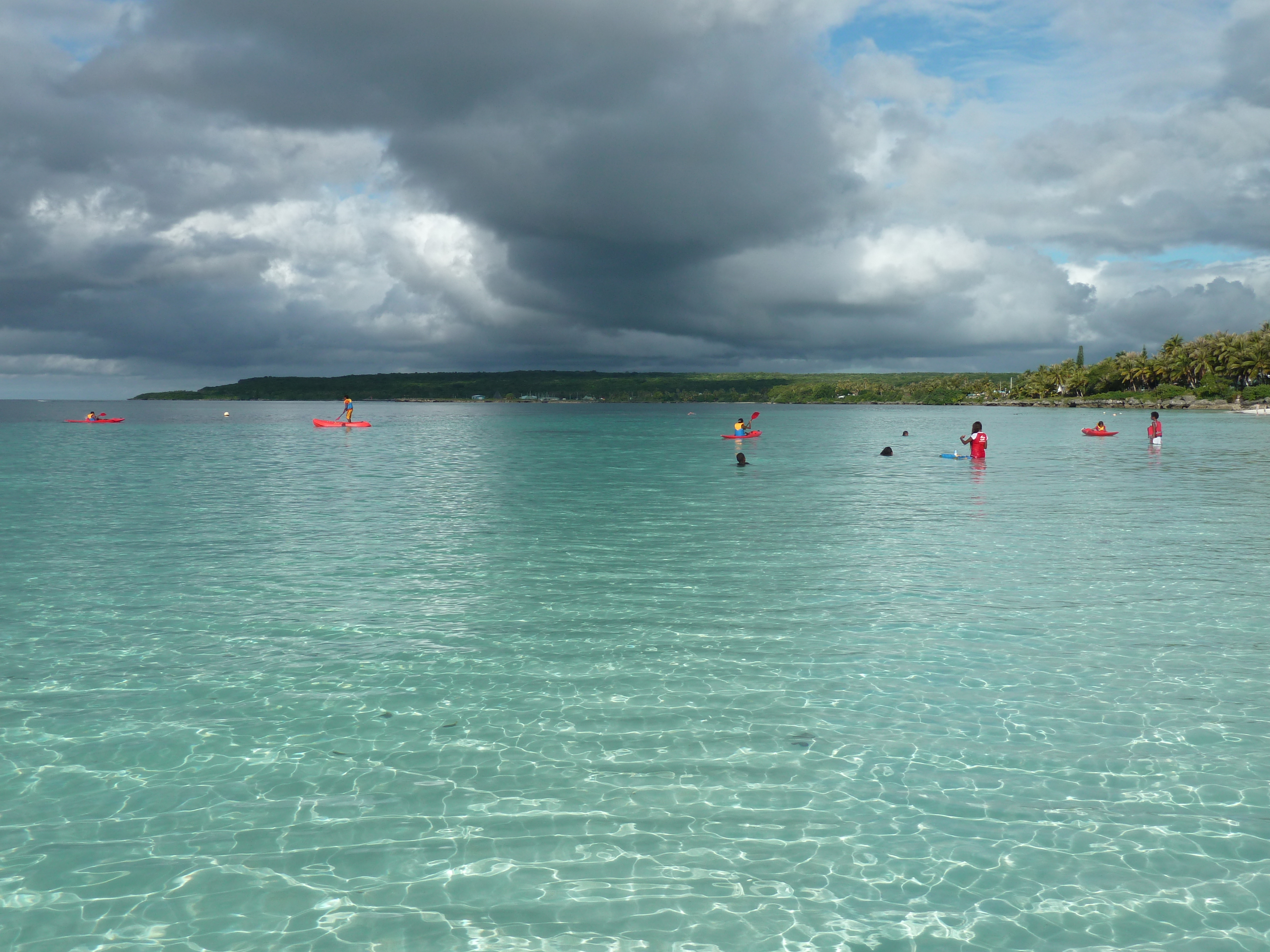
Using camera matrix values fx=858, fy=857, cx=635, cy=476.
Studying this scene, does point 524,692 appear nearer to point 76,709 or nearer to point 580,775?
point 580,775

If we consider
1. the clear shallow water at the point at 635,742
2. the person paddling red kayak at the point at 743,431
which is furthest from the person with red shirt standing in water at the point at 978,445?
the clear shallow water at the point at 635,742

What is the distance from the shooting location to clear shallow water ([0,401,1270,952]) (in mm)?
7715

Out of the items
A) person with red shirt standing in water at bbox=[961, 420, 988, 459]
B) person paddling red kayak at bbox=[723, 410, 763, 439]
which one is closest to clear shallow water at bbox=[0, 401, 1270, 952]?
person with red shirt standing in water at bbox=[961, 420, 988, 459]

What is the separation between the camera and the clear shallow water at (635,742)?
25.3 feet

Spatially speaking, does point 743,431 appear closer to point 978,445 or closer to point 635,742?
point 978,445

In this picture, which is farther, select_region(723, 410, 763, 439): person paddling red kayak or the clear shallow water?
select_region(723, 410, 763, 439): person paddling red kayak

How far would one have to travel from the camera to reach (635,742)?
1115 centimetres

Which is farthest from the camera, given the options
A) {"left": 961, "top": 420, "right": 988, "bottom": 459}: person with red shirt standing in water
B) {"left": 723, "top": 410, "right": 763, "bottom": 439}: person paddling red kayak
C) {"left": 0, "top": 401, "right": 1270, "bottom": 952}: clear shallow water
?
{"left": 723, "top": 410, "right": 763, "bottom": 439}: person paddling red kayak

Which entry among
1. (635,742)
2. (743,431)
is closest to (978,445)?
(743,431)

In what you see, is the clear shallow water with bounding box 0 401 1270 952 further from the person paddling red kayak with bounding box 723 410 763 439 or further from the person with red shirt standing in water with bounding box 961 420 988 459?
the person paddling red kayak with bounding box 723 410 763 439

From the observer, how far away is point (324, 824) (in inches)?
358

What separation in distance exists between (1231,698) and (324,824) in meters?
12.5

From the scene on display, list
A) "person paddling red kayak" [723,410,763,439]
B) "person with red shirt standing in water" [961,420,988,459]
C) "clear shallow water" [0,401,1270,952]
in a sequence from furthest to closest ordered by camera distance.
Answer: "person paddling red kayak" [723,410,763,439] → "person with red shirt standing in water" [961,420,988,459] → "clear shallow water" [0,401,1270,952]

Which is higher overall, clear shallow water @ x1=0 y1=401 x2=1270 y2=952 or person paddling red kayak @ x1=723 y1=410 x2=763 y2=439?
person paddling red kayak @ x1=723 y1=410 x2=763 y2=439
